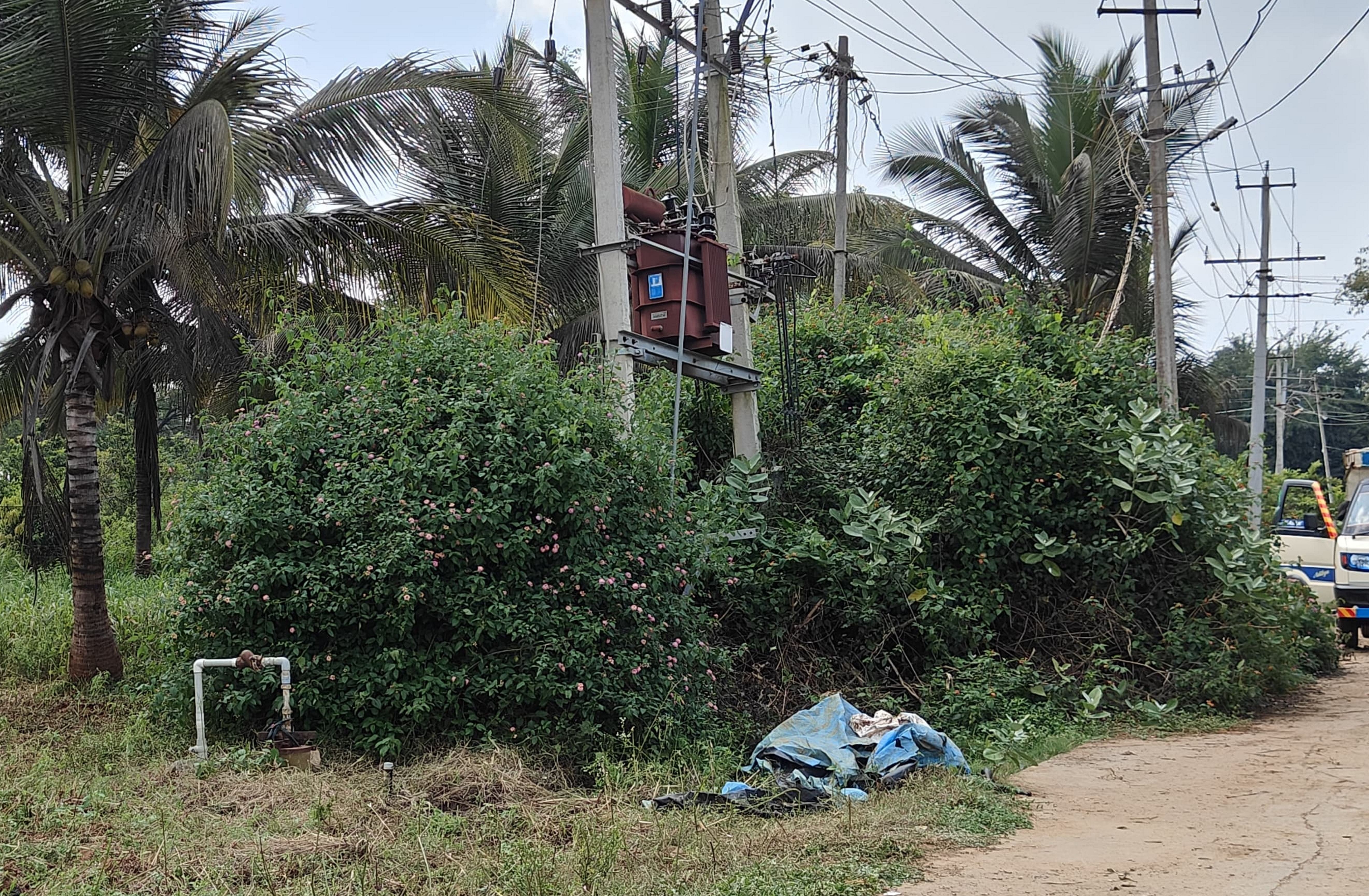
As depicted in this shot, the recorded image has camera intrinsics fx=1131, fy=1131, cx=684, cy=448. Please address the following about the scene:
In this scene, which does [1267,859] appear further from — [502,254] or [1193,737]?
[502,254]

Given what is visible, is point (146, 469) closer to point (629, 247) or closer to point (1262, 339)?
point (629, 247)

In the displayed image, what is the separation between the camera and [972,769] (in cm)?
748

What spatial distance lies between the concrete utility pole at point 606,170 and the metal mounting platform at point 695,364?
4.3 inches

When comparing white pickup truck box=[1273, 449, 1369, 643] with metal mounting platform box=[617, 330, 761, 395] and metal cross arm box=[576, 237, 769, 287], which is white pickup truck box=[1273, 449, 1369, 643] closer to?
metal mounting platform box=[617, 330, 761, 395]

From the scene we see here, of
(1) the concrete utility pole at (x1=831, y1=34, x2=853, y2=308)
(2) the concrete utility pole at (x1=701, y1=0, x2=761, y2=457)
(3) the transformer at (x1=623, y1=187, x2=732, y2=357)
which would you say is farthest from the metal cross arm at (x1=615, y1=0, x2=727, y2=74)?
(1) the concrete utility pole at (x1=831, y1=34, x2=853, y2=308)

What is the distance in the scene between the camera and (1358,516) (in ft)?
47.0

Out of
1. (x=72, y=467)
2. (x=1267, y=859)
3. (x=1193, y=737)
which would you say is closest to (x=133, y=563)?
(x=72, y=467)

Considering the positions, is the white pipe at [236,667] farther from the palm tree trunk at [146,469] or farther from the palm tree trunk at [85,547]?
the palm tree trunk at [146,469]

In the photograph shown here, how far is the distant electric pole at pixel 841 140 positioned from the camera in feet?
57.9

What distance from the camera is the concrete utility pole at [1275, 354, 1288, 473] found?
35.2 m

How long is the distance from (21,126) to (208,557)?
159 inches

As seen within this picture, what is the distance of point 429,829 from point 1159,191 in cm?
1340

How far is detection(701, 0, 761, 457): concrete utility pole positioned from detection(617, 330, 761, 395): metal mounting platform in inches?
5.5

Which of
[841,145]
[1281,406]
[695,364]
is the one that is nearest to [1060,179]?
[841,145]
